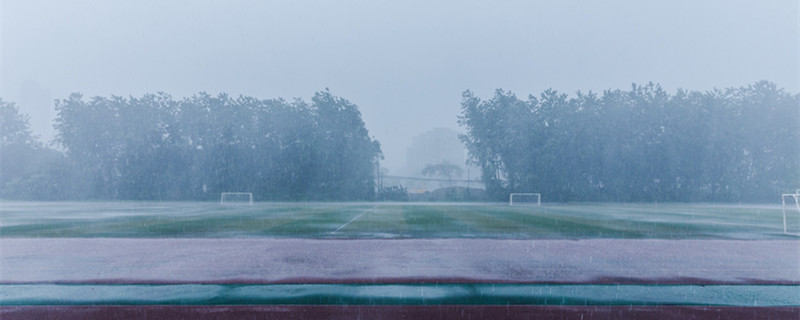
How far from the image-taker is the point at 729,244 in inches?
561

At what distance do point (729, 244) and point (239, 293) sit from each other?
1167cm

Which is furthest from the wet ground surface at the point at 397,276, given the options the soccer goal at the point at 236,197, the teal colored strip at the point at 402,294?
the soccer goal at the point at 236,197

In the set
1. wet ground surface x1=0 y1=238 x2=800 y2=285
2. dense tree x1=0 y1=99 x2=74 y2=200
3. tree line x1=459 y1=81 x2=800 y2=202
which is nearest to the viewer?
Result: wet ground surface x1=0 y1=238 x2=800 y2=285

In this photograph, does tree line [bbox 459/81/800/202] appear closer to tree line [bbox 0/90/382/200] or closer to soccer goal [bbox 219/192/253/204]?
tree line [bbox 0/90/382/200]

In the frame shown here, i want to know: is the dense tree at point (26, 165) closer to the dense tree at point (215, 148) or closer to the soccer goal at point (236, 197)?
the dense tree at point (215, 148)

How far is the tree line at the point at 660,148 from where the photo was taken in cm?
4928

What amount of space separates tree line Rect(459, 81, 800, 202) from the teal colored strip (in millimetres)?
41858

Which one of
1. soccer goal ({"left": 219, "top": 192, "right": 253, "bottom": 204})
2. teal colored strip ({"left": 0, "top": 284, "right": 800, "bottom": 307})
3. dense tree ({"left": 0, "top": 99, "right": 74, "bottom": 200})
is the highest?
dense tree ({"left": 0, "top": 99, "right": 74, "bottom": 200})

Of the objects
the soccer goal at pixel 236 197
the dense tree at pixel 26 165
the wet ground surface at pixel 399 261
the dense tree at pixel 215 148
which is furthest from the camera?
the dense tree at pixel 26 165

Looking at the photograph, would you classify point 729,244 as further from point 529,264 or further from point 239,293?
point 239,293

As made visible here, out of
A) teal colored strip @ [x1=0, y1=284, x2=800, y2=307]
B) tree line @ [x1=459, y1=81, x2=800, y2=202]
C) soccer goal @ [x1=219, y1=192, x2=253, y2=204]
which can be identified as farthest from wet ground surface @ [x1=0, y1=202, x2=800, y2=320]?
tree line @ [x1=459, y1=81, x2=800, y2=202]

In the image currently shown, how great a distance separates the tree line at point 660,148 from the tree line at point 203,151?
14012mm

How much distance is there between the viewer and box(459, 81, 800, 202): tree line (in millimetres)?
49281

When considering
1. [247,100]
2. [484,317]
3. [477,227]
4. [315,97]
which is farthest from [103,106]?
[484,317]
